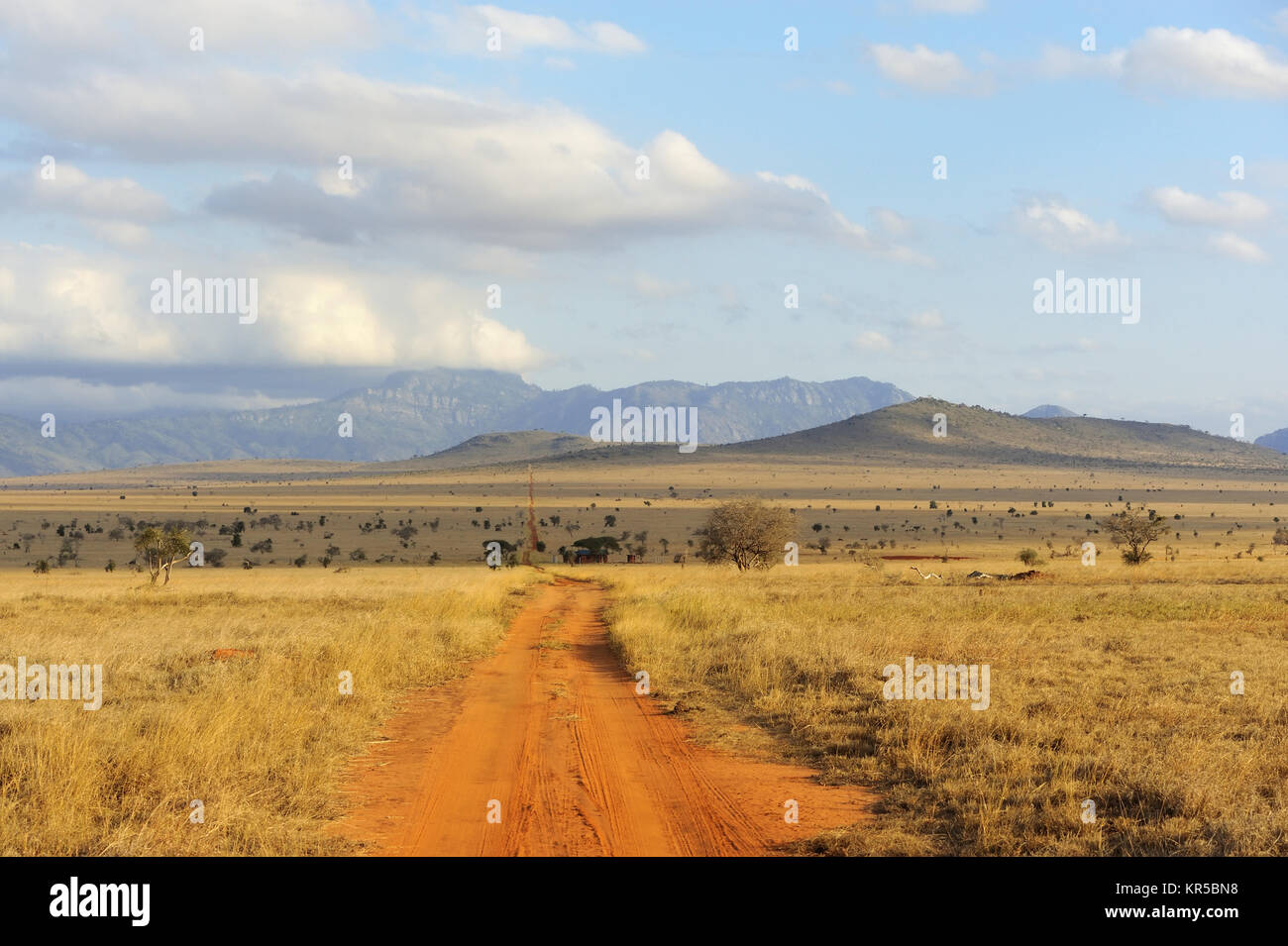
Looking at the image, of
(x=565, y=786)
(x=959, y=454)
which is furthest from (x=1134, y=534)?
(x=959, y=454)

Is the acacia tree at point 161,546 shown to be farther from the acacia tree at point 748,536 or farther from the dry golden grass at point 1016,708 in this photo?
the dry golden grass at point 1016,708

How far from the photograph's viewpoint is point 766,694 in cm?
1509

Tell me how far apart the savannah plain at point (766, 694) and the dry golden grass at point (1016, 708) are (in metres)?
0.05

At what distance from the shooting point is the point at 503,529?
278 feet

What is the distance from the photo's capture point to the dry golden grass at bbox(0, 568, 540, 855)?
8.16m

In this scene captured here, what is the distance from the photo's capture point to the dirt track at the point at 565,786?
28.2 ft

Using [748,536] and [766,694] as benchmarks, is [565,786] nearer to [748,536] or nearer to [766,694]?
[766,694]

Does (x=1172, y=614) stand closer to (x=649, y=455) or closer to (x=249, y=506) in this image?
(x=249, y=506)

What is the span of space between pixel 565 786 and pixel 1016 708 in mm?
6267

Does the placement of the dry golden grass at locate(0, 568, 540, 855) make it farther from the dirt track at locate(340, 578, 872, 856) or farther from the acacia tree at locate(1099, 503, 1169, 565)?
the acacia tree at locate(1099, 503, 1169, 565)

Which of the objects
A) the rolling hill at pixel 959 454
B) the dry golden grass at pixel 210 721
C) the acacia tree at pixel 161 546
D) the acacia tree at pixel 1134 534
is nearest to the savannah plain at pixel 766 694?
the dry golden grass at pixel 210 721

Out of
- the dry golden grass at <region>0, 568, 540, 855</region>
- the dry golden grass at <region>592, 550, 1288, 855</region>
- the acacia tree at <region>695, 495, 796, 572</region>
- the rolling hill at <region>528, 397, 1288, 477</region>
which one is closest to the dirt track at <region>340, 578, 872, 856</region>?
the dry golden grass at <region>0, 568, 540, 855</region>
